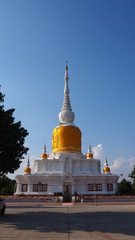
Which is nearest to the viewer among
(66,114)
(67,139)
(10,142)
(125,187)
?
(10,142)

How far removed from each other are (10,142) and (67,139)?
3703cm

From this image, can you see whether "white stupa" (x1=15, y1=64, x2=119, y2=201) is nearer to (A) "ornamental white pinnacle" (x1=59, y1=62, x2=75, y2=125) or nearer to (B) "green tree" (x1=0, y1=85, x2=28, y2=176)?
(A) "ornamental white pinnacle" (x1=59, y1=62, x2=75, y2=125)

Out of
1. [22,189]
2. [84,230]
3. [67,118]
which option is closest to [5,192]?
→ [22,189]

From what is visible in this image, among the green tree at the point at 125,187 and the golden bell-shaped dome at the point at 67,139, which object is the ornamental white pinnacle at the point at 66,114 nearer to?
the golden bell-shaped dome at the point at 67,139

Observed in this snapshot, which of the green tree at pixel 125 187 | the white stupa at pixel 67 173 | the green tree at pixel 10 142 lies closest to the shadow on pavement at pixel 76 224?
the green tree at pixel 10 142

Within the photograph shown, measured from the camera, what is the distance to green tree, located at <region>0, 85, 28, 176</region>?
1725cm

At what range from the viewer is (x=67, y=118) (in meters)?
56.6

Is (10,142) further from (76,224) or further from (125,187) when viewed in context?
(125,187)

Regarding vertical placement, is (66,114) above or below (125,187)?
above

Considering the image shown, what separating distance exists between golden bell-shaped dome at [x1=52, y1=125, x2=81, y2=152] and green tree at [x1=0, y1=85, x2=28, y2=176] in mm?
34124

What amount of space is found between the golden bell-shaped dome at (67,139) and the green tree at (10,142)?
112ft

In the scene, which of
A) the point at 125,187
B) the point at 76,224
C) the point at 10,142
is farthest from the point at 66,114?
the point at 76,224

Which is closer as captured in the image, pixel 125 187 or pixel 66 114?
pixel 66 114

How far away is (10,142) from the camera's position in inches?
676
